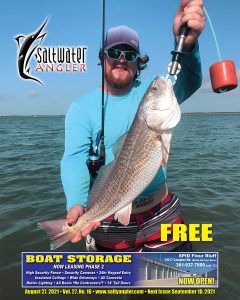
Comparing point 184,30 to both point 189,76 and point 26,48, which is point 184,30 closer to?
point 189,76

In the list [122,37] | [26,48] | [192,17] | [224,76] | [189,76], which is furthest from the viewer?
[26,48]

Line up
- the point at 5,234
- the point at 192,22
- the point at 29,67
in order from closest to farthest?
the point at 192,22
the point at 5,234
the point at 29,67

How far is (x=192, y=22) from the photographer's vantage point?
2.92 meters

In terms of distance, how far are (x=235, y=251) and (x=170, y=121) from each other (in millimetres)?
4060

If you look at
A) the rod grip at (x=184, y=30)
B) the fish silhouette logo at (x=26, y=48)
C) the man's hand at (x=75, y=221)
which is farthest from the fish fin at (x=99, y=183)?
the fish silhouette logo at (x=26, y=48)

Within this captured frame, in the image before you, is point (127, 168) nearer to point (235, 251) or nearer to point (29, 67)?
point (235, 251)

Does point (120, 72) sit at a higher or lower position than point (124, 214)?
higher

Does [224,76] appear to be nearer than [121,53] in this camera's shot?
Yes

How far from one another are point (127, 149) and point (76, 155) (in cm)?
84

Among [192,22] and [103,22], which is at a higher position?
[103,22]

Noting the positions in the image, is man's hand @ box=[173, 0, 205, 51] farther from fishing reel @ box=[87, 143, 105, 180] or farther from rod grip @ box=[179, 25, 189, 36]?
fishing reel @ box=[87, 143, 105, 180]

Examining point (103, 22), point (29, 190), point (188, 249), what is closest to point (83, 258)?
point (188, 249)

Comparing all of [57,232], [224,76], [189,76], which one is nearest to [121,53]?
[189,76]

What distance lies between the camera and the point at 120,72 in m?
3.81
